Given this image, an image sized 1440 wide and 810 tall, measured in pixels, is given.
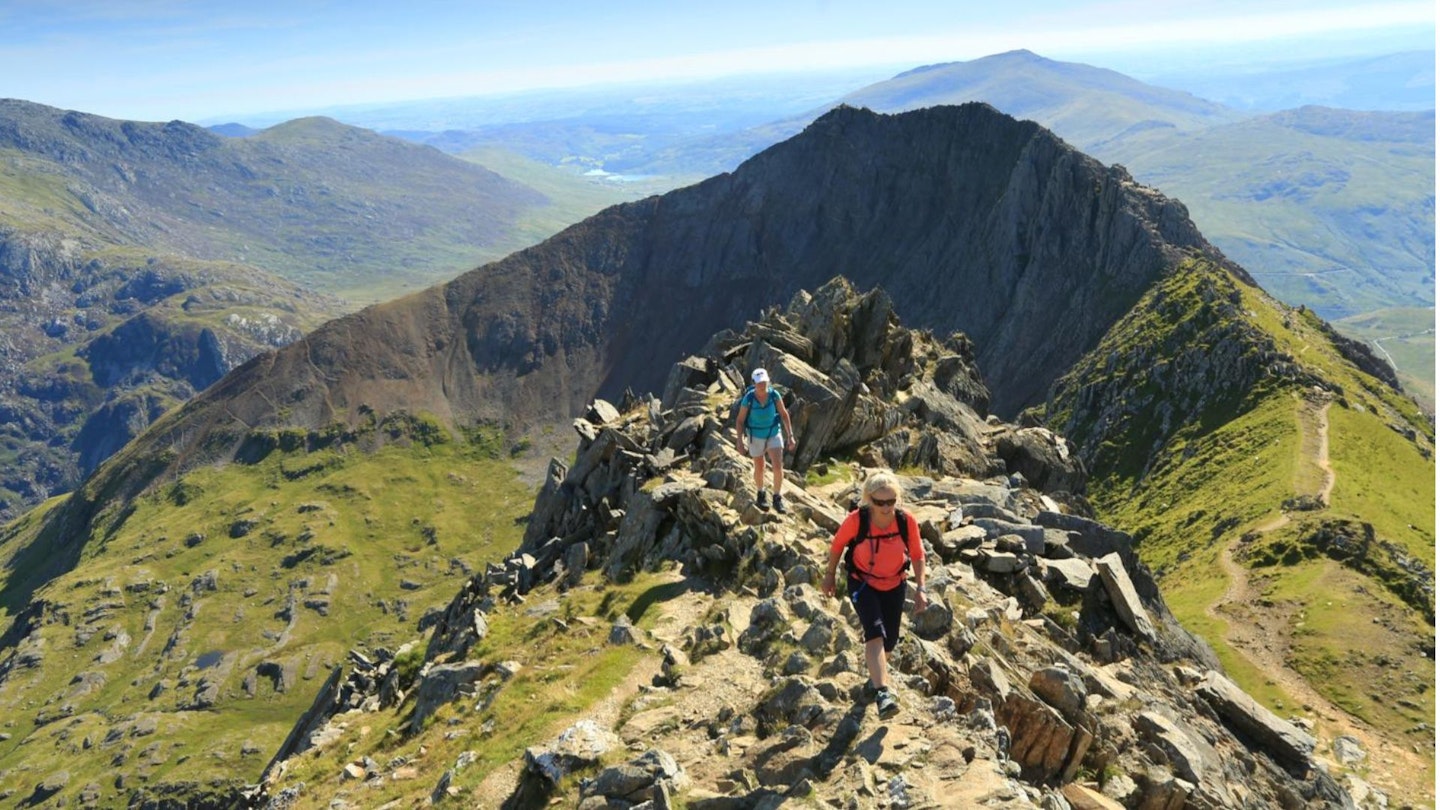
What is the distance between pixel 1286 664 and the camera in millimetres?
62469

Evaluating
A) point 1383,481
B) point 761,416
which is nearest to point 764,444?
point 761,416

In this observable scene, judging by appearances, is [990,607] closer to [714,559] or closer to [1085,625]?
[1085,625]

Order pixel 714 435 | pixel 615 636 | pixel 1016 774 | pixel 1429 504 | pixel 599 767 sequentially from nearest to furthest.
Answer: pixel 1016 774 → pixel 599 767 → pixel 615 636 → pixel 714 435 → pixel 1429 504

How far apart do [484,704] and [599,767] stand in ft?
29.7

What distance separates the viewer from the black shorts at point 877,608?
18.8m

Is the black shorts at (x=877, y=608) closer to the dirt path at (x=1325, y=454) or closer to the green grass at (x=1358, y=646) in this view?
the green grass at (x=1358, y=646)

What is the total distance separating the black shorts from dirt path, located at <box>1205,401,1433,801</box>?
33.4 m

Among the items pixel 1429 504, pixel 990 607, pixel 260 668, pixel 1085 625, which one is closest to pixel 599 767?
pixel 990 607

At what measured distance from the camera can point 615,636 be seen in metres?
27.9

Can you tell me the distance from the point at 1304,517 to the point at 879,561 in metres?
87.4

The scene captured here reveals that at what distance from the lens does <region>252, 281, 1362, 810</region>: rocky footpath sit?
18.4 metres

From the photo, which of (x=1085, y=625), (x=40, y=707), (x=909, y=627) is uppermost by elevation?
(x=909, y=627)

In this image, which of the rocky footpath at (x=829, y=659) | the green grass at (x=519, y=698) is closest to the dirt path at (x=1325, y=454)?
the rocky footpath at (x=829, y=659)

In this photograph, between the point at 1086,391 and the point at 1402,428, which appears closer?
the point at 1402,428
